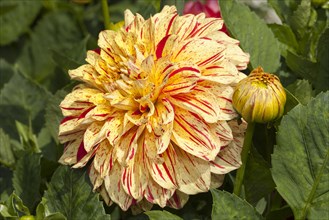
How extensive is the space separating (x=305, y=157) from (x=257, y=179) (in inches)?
3.5

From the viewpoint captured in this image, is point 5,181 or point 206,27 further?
point 5,181

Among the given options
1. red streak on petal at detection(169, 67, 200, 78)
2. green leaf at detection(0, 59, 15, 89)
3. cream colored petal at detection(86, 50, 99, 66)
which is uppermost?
red streak on petal at detection(169, 67, 200, 78)

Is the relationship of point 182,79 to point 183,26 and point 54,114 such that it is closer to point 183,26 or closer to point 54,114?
point 183,26

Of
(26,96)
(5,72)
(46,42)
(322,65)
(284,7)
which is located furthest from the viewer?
(46,42)

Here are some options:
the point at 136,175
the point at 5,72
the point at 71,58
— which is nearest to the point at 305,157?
the point at 136,175

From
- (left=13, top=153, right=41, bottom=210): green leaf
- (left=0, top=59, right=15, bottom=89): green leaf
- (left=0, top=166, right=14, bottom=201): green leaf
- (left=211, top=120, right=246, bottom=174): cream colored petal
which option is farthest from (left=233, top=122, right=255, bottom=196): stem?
(left=0, top=59, right=15, bottom=89): green leaf

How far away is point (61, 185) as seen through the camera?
2.71ft

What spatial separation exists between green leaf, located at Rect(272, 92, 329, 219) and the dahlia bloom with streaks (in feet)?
0.19

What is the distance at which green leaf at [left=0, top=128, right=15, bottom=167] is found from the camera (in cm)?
103

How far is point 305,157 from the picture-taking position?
74 centimetres

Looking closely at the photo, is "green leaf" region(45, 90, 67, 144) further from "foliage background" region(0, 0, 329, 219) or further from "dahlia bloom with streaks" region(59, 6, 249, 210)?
"dahlia bloom with streaks" region(59, 6, 249, 210)

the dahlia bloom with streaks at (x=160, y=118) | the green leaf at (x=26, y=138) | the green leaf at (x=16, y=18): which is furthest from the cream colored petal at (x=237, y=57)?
the green leaf at (x=16, y=18)

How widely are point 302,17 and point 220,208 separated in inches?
14.4

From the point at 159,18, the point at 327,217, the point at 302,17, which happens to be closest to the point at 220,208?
the point at 327,217
